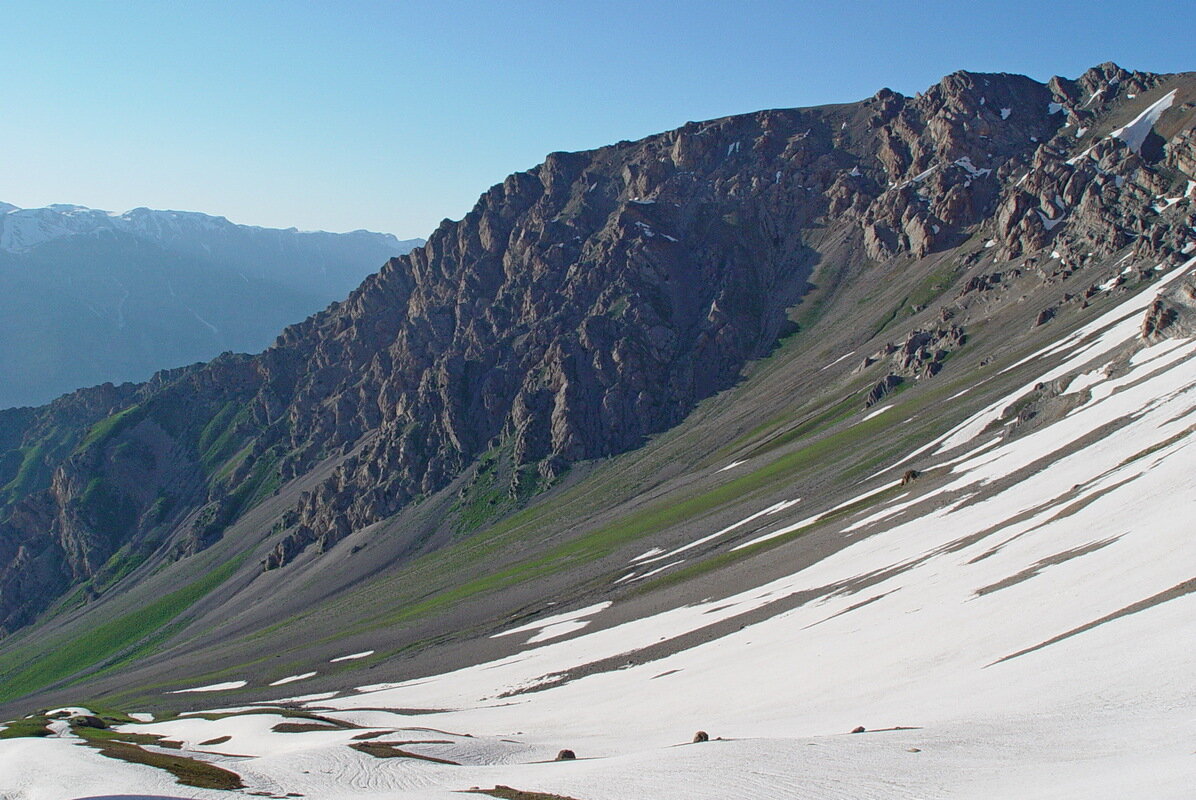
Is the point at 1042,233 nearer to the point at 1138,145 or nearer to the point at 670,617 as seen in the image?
the point at 1138,145

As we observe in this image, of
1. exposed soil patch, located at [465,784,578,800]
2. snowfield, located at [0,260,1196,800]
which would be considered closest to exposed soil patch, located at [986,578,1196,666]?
snowfield, located at [0,260,1196,800]

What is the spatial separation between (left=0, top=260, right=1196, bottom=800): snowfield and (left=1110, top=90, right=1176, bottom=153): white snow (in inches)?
5210

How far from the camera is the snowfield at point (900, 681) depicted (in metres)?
23.1

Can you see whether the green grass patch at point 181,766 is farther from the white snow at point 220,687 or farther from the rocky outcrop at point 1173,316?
the rocky outcrop at point 1173,316

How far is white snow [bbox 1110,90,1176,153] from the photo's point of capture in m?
187

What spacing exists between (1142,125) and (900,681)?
204588 mm

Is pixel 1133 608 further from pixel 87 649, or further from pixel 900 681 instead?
pixel 87 649

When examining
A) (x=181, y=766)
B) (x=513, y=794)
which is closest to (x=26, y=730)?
(x=181, y=766)

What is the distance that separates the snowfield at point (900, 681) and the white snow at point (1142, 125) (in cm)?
13232

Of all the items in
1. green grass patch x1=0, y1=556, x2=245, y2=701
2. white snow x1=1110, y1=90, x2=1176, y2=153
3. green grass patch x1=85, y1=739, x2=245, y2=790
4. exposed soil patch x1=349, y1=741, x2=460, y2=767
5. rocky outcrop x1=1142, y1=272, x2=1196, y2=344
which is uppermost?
white snow x1=1110, y1=90, x2=1176, y2=153

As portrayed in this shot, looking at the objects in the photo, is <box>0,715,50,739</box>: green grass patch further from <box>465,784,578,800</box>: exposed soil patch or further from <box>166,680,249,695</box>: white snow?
<box>465,784,578,800</box>: exposed soil patch

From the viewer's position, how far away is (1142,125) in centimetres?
19062

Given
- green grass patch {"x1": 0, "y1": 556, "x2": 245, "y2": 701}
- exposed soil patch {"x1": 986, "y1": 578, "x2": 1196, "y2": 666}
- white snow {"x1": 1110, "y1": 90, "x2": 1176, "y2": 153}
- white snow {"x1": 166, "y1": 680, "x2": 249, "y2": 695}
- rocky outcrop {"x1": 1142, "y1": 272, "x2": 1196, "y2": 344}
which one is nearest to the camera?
exposed soil patch {"x1": 986, "y1": 578, "x2": 1196, "y2": 666}

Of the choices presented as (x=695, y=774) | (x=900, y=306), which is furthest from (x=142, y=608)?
(x=695, y=774)
